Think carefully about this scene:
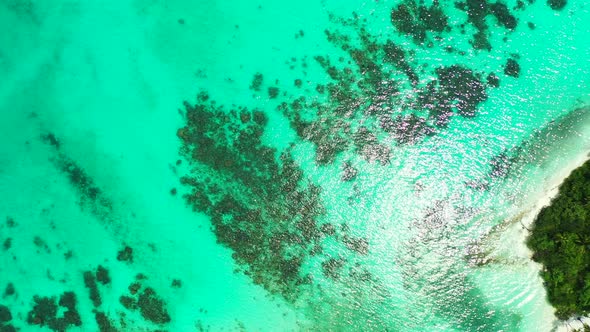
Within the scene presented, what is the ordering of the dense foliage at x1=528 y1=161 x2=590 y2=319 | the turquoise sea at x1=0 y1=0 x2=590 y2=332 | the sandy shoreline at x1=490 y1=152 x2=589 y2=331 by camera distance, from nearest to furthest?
the dense foliage at x1=528 y1=161 x2=590 y2=319 < the sandy shoreline at x1=490 y1=152 x2=589 y2=331 < the turquoise sea at x1=0 y1=0 x2=590 y2=332

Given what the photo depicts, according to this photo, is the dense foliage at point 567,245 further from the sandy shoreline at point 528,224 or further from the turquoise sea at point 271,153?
the turquoise sea at point 271,153

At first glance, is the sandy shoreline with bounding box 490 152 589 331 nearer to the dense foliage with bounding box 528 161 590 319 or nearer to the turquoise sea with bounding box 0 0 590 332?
the dense foliage with bounding box 528 161 590 319

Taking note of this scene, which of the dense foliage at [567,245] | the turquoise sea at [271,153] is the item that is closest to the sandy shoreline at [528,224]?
the dense foliage at [567,245]

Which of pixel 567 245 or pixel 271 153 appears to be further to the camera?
pixel 271 153

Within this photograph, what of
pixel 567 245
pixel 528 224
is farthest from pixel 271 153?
pixel 567 245

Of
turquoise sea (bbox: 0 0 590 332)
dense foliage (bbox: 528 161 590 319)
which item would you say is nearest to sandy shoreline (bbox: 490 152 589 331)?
dense foliage (bbox: 528 161 590 319)

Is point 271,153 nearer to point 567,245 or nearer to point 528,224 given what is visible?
point 528,224

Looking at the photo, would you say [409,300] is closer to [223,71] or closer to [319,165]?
[319,165]
